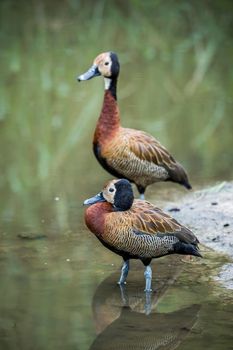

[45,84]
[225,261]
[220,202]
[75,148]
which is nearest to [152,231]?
[225,261]

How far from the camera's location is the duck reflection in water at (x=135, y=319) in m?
6.27

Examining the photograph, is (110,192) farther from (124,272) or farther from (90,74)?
(90,74)

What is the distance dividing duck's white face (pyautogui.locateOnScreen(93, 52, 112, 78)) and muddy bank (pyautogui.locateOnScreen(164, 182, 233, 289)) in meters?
1.33

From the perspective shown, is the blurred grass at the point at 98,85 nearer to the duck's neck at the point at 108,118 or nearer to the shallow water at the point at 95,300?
the duck's neck at the point at 108,118

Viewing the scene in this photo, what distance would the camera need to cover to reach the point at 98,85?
13.6 meters

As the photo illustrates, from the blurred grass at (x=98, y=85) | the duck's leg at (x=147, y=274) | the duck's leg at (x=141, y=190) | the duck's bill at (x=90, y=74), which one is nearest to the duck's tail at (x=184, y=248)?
the duck's leg at (x=147, y=274)

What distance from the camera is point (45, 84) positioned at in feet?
44.5

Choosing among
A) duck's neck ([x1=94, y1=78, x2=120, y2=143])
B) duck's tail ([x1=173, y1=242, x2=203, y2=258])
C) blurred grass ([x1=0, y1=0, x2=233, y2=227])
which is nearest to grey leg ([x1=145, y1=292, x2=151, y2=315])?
duck's tail ([x1=173, y1=242, x2=203, y2=258])

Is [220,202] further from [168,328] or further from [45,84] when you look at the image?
[45,84]

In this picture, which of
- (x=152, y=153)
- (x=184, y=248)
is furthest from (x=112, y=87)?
(x=184, y=248)

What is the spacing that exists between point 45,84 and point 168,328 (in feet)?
24.6

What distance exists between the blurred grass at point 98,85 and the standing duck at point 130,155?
0.82 metres

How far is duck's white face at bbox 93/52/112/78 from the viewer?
30.3 ft

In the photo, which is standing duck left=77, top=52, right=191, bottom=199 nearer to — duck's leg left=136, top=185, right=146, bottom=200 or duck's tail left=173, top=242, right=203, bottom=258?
duck's leg left=136, top=185, right=146, bottom=200
